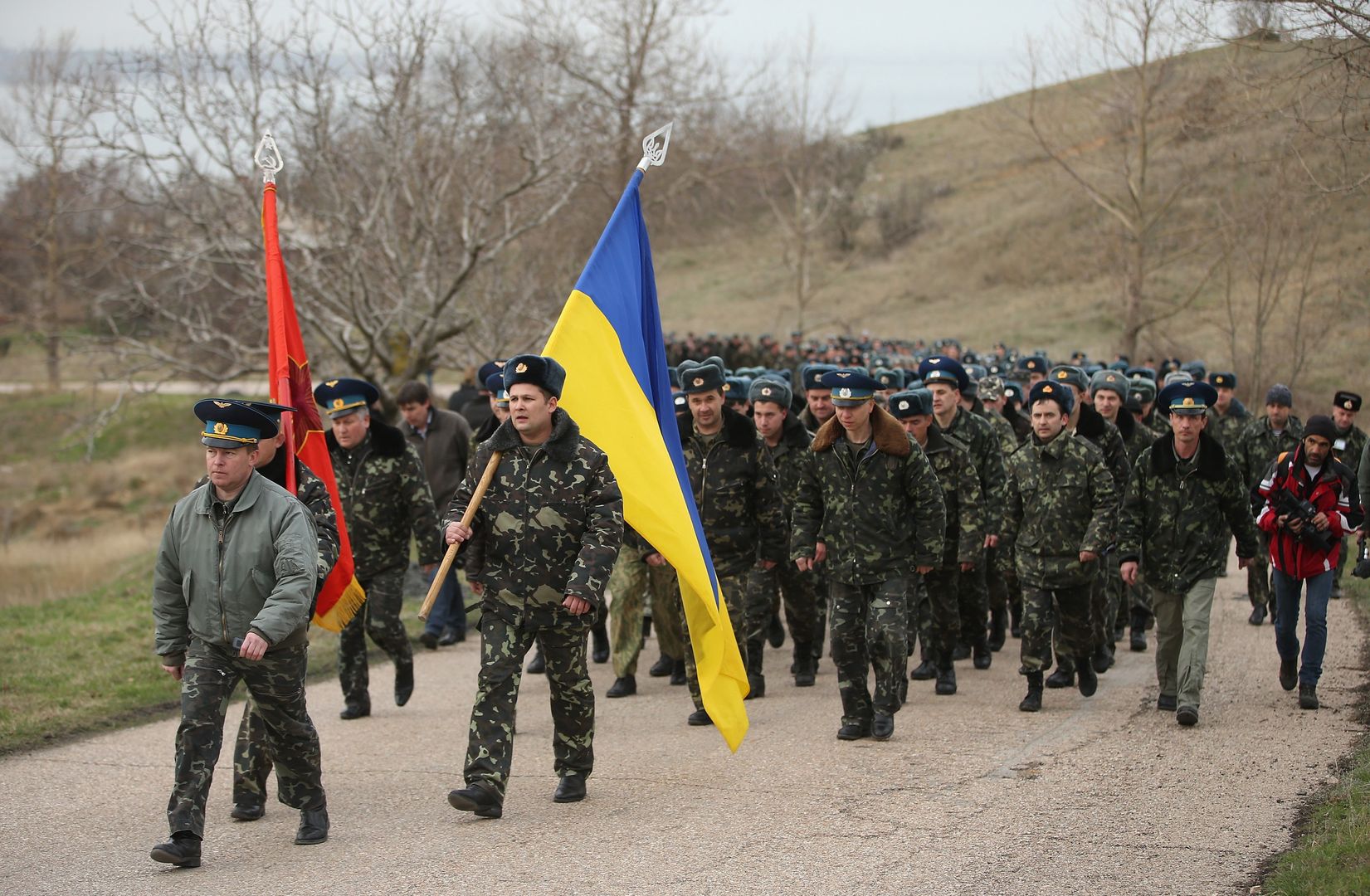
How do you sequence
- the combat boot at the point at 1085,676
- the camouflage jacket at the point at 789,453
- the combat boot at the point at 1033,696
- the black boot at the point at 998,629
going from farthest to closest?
the black boot at the point at 998,629 < the camouflage jacket at the point at 789,453 < the combat boot at the point at 1085,676 < the combat boot at the point at 1033,696

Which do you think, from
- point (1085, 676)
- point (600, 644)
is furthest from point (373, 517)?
point (1085, 676)

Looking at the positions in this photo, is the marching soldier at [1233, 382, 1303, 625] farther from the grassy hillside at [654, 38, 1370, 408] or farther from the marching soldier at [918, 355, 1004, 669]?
the grassy hillside at [654, 38, 1370, 408]

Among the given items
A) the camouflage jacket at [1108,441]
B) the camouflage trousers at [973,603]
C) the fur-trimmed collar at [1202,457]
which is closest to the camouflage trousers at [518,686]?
the fur-trimmed collar at [1202,457]

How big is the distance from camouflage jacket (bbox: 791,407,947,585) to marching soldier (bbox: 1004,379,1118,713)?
1.13m

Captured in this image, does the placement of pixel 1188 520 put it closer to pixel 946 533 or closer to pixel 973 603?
pixel 946 533

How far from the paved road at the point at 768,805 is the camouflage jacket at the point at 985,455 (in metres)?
1.56

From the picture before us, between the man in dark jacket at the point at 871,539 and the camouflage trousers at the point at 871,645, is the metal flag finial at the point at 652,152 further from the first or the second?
the camouflage trousers at the point at 871,645

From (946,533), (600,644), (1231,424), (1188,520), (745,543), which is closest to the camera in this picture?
(1188,520)

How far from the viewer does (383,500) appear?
9.41m

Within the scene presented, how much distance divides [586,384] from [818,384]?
12.7ft

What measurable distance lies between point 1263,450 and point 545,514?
26.9 feet

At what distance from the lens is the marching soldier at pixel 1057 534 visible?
934cm

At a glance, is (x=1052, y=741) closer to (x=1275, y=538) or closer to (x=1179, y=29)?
(x=1275, y=538)

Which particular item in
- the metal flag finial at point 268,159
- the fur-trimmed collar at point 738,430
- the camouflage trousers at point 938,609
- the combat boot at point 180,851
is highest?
the metal flag finial at point 268,159
